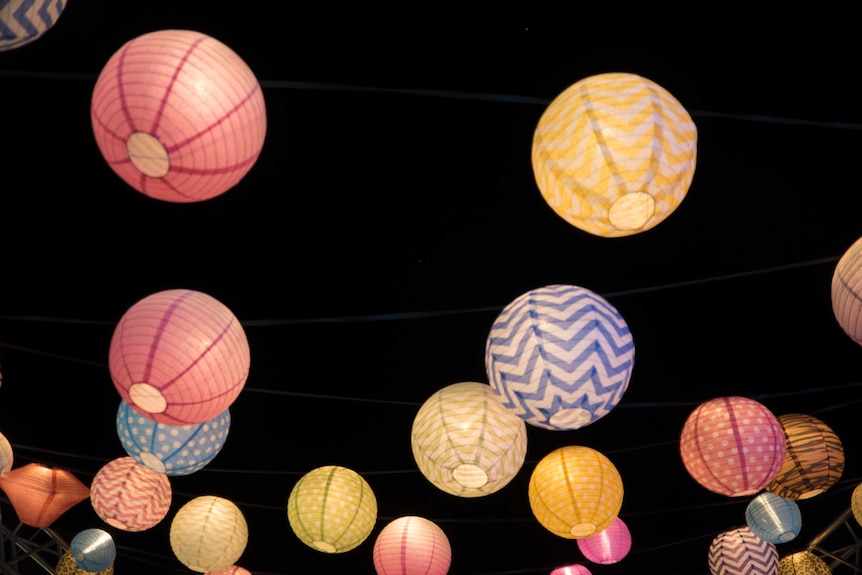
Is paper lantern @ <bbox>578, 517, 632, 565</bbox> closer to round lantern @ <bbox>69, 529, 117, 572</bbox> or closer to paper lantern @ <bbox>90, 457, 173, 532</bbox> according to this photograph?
paper lantern @ <bbox>90, 457, 173, 532</bbox>

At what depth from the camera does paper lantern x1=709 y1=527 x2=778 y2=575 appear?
442 cm

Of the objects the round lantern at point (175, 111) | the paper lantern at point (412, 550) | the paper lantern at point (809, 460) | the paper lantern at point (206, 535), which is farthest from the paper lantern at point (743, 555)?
the round lantern at point (175, 111)

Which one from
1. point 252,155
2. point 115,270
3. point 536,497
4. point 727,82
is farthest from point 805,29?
point 115,270

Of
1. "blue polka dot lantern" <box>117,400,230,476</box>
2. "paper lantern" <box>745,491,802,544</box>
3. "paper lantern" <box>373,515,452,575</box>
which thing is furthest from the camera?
"paper lantern" <box>745,491,802,544</box>

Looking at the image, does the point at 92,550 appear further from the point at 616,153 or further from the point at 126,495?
the point at 616,153

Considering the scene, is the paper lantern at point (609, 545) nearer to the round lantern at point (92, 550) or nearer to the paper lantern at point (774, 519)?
the paper lantern at point (774, 519)

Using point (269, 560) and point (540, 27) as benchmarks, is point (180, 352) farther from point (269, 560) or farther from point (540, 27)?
point (269, 560)

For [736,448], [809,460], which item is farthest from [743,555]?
[736,448]

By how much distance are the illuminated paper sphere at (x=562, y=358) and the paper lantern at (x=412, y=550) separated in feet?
5.25

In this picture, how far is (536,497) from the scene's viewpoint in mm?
3408

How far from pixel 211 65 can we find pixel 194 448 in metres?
1.75

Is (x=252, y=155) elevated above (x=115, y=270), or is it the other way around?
(x=115, y=270)

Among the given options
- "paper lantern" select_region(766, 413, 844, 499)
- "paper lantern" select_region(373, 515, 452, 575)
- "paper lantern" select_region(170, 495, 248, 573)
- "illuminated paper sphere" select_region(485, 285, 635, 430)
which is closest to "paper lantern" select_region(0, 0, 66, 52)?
"illuminated paper sphere" select_region(485, 285, 635, 430)

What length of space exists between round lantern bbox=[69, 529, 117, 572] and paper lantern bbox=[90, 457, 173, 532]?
194 centimetres
